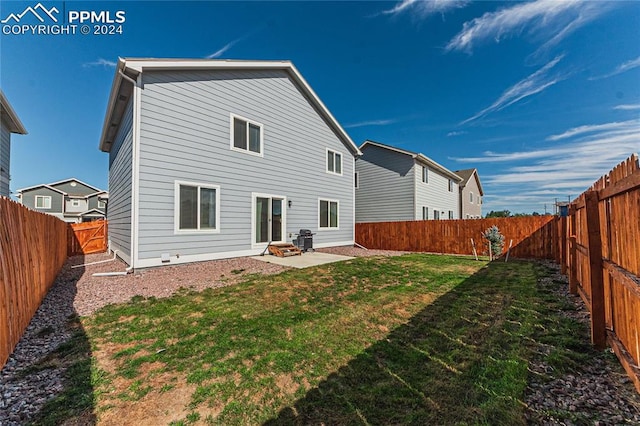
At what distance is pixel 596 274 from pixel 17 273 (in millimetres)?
7144

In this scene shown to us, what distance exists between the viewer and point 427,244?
43.1 ft

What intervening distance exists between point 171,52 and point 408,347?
11.9 m

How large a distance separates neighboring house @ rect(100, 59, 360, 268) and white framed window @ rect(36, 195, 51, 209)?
2438 cm

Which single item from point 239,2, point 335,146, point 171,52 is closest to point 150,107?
point 171,52

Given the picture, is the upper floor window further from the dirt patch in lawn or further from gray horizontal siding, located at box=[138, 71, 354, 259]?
the dirt patch in lawn

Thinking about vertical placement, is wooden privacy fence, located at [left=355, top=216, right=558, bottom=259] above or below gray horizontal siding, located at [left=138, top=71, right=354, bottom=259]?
below

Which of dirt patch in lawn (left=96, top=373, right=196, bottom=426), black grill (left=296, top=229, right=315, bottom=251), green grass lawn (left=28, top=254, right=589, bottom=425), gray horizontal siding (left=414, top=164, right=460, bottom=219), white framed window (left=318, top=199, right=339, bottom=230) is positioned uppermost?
gray horizontal siding (left=414, top=164, right=460, bottom=219)

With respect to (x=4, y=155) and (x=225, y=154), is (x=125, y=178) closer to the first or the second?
(x=225, y=154)

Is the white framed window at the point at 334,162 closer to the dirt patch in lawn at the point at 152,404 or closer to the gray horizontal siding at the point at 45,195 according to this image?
the dirt patch in lawn at the point at 152,404

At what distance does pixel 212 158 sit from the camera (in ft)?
28.4

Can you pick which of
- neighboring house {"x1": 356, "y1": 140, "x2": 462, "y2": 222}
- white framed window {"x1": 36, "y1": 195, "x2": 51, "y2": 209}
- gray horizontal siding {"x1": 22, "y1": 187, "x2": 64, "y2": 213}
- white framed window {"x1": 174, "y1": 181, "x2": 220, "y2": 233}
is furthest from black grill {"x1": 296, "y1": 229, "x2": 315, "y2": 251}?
white framed window {"x1": 36, "y1": 195, "x2": 51, "y2": 209}

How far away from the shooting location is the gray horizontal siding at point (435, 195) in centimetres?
1695

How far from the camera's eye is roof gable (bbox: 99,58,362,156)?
716 cm

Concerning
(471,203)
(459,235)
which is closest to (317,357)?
(459,235)
